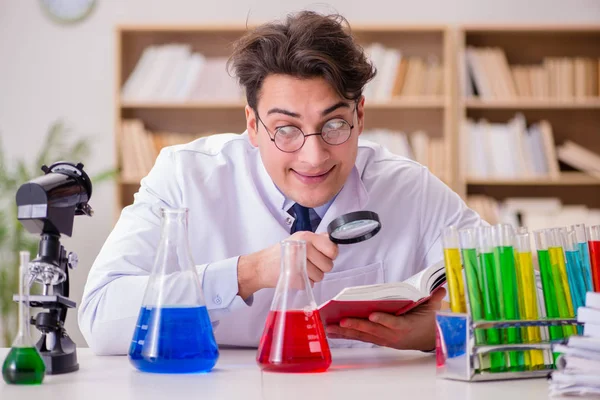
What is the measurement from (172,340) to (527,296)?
1.72 ft

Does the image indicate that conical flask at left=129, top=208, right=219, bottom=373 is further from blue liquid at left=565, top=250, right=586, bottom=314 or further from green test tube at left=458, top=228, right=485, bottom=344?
blue liquid at left=565, top=250, right=586, bottom=314

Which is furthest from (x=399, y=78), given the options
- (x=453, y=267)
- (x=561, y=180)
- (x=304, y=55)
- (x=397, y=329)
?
(x=453, y=267)

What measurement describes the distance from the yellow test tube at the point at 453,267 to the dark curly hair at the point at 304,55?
1.85 feet

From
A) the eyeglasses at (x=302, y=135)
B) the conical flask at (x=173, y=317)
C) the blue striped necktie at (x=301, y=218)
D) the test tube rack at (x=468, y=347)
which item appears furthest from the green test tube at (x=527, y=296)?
the blue striped necktie at (x=301, y=218)

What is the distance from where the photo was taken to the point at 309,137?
164 cm

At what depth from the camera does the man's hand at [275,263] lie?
1.37 metres

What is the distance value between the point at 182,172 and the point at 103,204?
8.44 ft

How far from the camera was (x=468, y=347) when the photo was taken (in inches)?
44.0

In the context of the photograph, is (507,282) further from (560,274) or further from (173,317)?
(173,317)

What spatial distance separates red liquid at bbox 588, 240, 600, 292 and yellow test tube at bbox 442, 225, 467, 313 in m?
0.21

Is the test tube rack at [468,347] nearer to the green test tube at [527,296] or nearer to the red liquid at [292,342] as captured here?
the green test tube at [527,296]

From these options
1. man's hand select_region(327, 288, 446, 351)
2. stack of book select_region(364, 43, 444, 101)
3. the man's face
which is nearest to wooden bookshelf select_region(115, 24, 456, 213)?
stack of book select_region(364, 43, 444, 101)

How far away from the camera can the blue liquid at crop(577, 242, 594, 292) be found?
3.97ft

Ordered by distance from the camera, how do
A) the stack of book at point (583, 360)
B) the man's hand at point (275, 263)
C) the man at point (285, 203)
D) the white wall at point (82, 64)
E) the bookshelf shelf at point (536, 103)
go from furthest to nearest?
the white wall at point (82, 64), the bookshelf shelf at point (536, 103), the man at point (285, 203), the man's hand at point (275, 263), the stack of book at point (583, 360)
